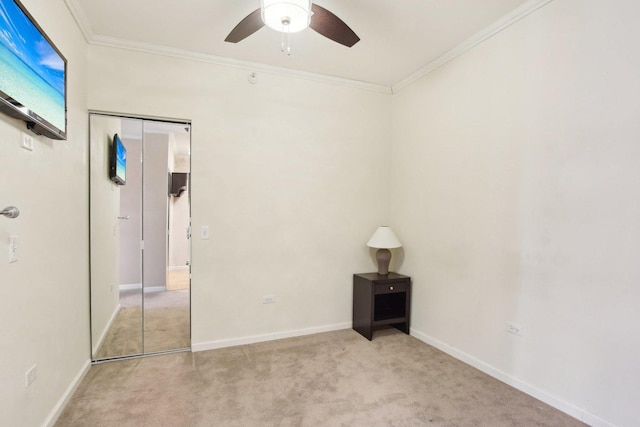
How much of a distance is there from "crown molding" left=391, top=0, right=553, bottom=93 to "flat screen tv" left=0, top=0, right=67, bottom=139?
9.71ft

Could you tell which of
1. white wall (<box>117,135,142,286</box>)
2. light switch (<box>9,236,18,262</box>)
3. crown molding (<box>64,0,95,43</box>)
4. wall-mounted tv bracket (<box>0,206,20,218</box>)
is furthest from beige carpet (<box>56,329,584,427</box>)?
crown molding (<box>64,0,95,43</box>)

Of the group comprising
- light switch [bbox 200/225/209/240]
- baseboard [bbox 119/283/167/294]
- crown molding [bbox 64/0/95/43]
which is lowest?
baseboard [bbox 119/283/167/294]

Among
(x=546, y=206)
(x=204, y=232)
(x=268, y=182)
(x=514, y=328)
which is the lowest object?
(x=514, y=328)

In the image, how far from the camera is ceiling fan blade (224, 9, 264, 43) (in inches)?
79.8

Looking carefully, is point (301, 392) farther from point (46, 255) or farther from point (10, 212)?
point (10, 212)

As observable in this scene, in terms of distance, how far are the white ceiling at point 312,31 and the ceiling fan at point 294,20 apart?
1.00 ft

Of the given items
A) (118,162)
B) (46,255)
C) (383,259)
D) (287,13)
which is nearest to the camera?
(287,13)

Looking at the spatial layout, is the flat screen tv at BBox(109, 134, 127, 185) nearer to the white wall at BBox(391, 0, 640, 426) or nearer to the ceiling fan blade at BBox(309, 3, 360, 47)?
the ceiling fan blade at BBox(309, 3, 360, 47)

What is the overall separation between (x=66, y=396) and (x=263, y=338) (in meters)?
1.59

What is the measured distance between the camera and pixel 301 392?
2398 millimetres

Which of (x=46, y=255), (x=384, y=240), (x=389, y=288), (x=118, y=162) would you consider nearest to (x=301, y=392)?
(x=389, y=288)

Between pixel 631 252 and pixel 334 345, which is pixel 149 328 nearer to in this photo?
pixel 334 345

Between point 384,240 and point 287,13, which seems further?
point 384,240

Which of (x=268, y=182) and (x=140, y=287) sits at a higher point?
(x=268, y=182)
